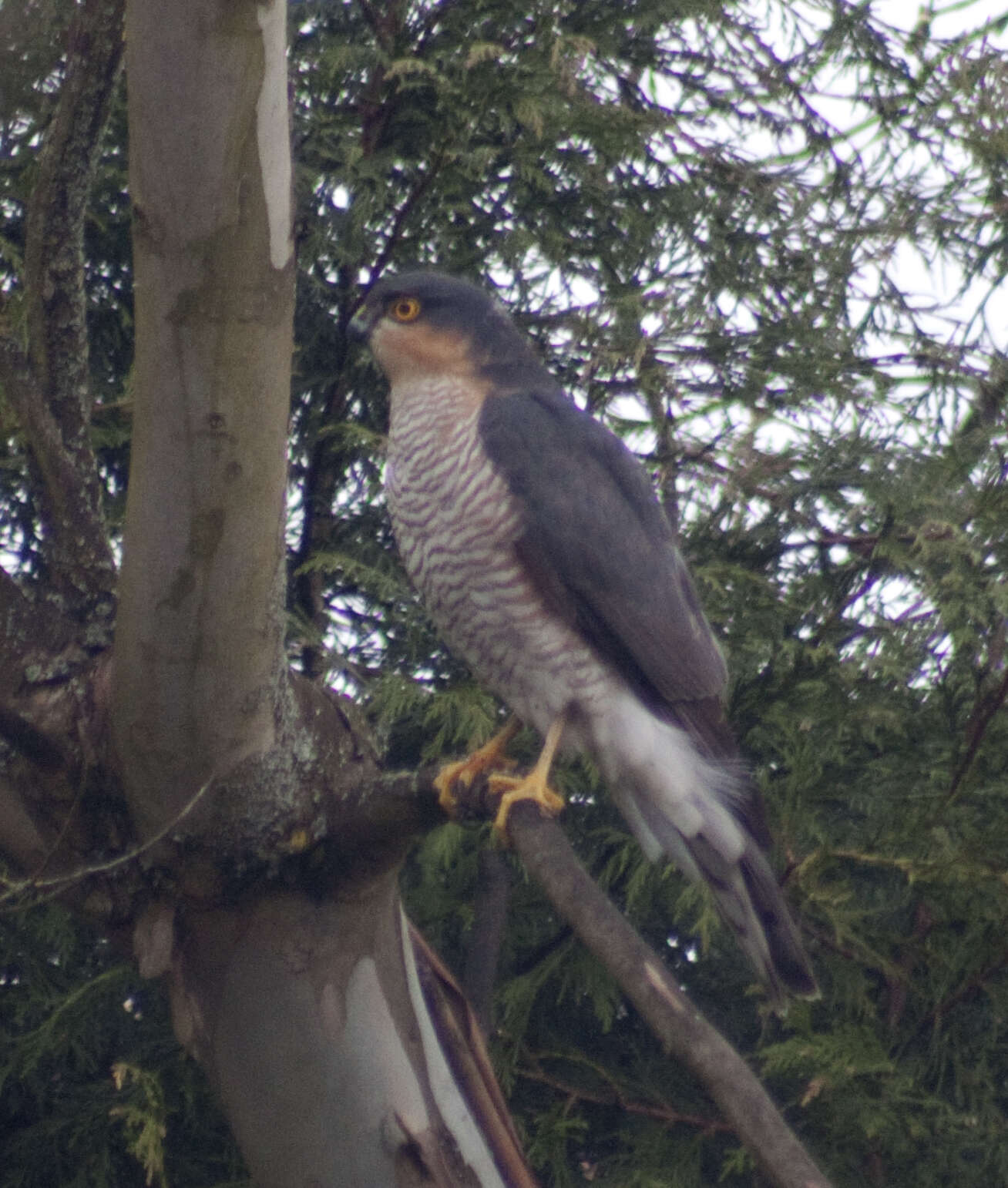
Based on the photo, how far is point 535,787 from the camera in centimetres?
261

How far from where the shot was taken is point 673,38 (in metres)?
3.66

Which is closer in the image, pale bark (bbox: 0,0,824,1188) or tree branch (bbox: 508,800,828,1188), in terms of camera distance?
tree branch (bbox: 508,800,828,1188)

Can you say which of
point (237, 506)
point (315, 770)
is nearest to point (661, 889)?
point (315, 770)

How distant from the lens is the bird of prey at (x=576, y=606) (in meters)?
2.74

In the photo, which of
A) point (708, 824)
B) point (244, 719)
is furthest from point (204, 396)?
point (708, 824)

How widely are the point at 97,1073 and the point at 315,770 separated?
1.16 m

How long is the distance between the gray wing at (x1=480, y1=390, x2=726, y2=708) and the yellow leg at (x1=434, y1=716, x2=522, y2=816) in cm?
28

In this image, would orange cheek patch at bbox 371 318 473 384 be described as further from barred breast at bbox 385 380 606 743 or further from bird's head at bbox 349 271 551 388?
barred breast at bbox 385 380 606 743

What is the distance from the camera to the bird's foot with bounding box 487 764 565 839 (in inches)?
94.6

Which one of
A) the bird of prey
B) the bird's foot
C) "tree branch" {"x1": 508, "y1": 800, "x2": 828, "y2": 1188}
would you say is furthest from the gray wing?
"tree branch" {"x1": 508, "y1": 800, "x2": 828, "y2": 1188}

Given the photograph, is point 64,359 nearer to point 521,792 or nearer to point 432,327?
point 432,327

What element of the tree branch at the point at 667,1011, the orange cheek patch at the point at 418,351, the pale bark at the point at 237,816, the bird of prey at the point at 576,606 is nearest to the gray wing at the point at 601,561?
the bird of prey at the point at 576,606

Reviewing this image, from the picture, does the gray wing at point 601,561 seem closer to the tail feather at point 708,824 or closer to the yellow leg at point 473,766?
the tail feather at point 708,824

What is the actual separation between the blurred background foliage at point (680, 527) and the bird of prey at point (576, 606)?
0.16 meters
